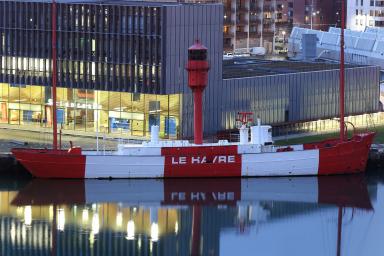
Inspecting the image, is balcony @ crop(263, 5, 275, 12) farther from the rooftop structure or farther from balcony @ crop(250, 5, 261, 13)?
the rooftop structure

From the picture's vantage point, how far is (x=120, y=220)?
47.1 m

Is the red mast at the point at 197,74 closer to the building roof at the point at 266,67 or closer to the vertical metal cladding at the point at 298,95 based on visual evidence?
the vertical metal cladding at the point at 298,95

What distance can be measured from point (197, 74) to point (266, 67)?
11627 mm

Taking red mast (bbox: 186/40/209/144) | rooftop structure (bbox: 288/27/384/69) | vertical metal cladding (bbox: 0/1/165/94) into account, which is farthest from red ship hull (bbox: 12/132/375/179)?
rooftop structure (bbox: 288/27/384/69)

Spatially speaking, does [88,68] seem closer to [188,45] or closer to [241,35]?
[188,45]

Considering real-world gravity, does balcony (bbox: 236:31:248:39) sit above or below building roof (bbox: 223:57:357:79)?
above

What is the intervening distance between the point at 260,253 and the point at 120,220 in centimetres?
534

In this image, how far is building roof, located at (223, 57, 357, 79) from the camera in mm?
60969

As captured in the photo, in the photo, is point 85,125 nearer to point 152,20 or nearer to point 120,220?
point 152,20

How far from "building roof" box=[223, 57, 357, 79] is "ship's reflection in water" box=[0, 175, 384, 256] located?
27.5ft

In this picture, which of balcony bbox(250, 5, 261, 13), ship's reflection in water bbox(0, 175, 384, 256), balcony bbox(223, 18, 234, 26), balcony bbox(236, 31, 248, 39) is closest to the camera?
ship's reflection in water bbox(0, 175, 384, 256)

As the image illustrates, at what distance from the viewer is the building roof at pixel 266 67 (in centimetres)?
6097

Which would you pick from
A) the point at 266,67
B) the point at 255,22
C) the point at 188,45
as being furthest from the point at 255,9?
the point at 188,45

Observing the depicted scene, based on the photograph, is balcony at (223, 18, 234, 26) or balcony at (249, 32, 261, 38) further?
balcony at (249, 32, 261, 38)
